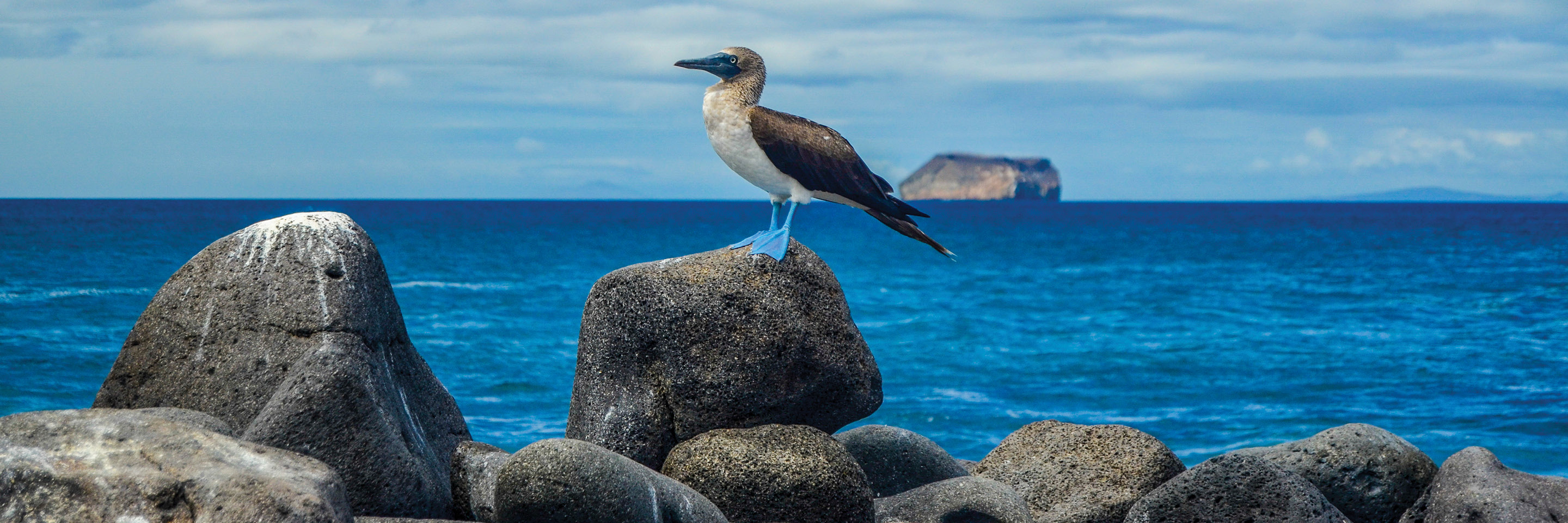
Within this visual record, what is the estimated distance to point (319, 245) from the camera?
256 inches

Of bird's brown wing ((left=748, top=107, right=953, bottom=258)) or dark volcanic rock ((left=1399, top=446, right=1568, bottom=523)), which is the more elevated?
bird's brown wing ((left=748, top=107, right=953, bottom=258))

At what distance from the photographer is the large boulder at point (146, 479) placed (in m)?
4.05

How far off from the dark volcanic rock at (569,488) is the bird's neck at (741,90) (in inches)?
91.0

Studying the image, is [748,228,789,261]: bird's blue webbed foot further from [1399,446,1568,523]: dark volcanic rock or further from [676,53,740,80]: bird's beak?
[1399,446,1568,523]: dark volcanic rock

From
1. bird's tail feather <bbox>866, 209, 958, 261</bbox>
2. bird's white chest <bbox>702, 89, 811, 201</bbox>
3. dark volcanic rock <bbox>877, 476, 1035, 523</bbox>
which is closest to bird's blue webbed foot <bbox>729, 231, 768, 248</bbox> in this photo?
bird's white chest <bbox>702, 89, 811, 201</bbox>

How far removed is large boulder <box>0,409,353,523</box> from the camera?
4055mm

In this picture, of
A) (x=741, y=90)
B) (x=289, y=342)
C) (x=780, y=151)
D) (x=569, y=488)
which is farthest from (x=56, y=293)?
(x=569, y=488)

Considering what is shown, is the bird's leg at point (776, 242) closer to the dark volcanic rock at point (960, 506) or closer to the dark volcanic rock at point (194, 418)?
the dark volcanic rock at point (960, 506)

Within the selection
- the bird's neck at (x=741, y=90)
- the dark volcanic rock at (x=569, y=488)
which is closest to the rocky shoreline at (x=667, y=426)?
the dark volcanic rock at (x=569, y=488)

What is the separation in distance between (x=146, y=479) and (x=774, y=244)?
3677 mm

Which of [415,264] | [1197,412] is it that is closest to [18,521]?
[1197,412]

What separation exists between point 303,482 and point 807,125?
3515 millimetres

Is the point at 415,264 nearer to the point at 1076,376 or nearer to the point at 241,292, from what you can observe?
the point at 1076,376

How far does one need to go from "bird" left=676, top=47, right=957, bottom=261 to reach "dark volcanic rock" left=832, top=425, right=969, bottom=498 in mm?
1650
